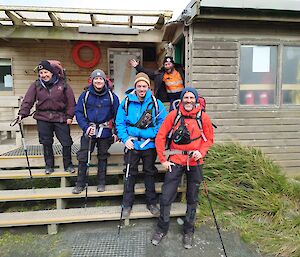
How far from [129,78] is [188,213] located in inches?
211

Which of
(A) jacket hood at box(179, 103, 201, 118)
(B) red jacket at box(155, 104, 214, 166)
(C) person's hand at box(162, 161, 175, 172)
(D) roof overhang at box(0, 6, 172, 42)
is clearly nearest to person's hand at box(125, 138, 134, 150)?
(B) red jacket at box(155, 104, 214, 166)

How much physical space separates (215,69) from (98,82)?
2232mm

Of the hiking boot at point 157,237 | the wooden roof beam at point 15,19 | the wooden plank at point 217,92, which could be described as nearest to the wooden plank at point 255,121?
the wooden plank at point 217,92

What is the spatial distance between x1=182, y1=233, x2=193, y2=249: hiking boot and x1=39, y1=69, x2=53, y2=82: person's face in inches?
108

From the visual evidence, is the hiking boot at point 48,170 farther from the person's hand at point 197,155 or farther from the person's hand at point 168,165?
the person's hand at point 197,155

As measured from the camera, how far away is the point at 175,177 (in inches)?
122

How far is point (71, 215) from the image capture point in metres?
3.48

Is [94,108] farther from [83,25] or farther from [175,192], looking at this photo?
[83,25]

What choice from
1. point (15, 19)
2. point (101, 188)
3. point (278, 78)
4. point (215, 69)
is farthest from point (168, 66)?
point (15, 19)

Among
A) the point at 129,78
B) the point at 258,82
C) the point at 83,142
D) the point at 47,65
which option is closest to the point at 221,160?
the point at 258,82

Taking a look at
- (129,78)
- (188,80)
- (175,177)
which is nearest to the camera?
(175,177)

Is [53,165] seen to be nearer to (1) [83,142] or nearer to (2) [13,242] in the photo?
(1) [83,142]

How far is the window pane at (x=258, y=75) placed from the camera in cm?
472

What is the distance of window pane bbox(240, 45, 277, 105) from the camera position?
472 cm
